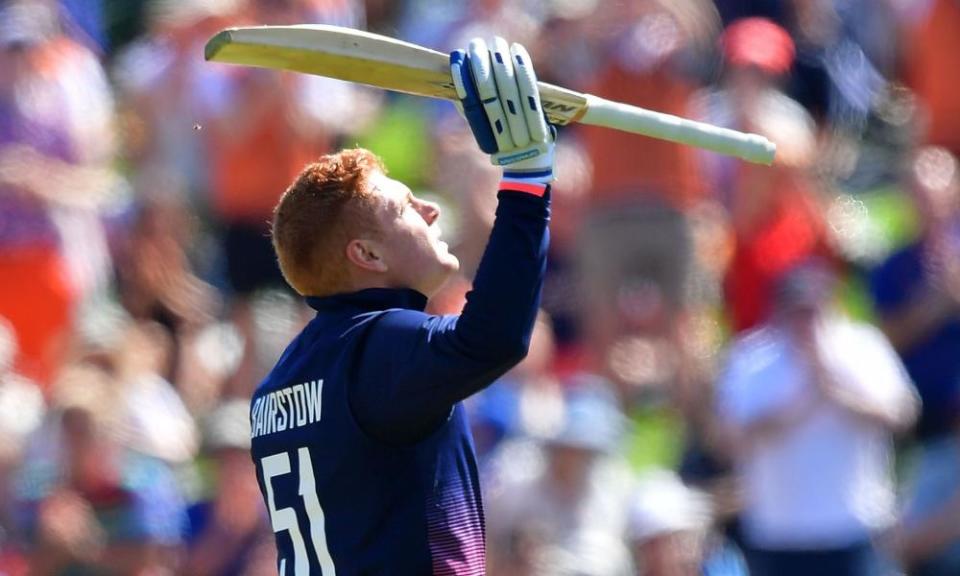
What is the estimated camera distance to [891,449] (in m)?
6.87

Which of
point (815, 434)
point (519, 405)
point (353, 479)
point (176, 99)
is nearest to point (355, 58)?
point (353, 479)

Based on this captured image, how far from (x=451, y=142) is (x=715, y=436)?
71.3 inches

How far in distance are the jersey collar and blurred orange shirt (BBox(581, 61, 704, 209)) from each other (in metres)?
3.98

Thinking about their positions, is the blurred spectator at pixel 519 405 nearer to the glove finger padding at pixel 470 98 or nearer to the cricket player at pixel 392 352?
the cricket player at pixel 392 352

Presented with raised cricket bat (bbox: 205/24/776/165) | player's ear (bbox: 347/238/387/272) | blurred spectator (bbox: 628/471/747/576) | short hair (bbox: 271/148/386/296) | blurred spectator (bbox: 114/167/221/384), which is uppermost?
blurred spectator (bbox: 114/167/221/384)

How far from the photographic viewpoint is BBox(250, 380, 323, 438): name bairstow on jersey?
12.2ft

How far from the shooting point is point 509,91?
3.46 meters

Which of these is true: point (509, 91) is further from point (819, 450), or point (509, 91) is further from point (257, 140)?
point (257, 140)

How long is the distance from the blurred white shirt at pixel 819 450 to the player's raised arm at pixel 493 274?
333cm

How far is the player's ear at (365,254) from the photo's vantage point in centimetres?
377

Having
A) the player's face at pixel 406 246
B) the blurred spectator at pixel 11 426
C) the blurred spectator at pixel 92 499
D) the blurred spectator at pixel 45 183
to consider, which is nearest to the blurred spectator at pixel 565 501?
the blurred spectator at pixel 92 499

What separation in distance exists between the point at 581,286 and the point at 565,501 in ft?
3.96

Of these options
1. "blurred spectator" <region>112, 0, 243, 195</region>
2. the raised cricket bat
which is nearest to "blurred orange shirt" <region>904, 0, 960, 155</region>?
"blurred spectator" <region>112, 0, 243, 195</region>

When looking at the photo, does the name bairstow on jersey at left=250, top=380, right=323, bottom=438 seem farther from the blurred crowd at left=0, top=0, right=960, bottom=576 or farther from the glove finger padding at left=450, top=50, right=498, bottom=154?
the blurred crowd at left=0, top=0, right=960, bottom=576
